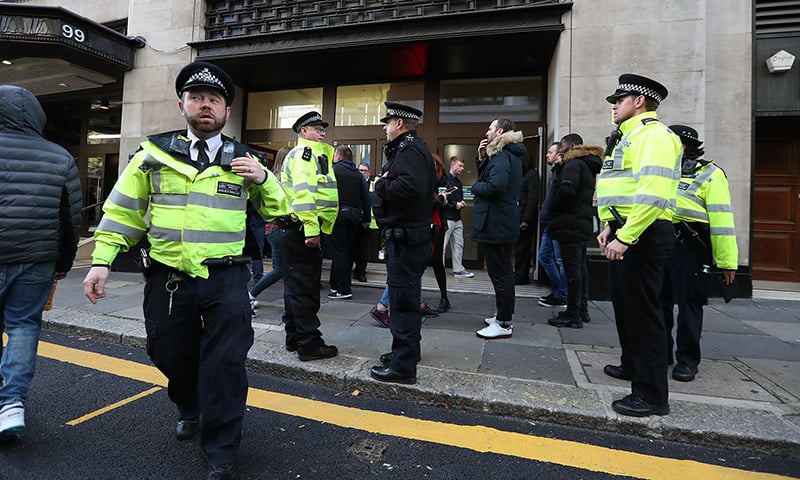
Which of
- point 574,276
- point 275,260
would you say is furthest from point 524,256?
point 275,260

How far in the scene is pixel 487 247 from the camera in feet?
13.0

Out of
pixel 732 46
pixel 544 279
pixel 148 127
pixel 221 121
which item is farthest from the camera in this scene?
pixel 148 127

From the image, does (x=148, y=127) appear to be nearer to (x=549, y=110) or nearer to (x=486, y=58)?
(x=486, y=58)

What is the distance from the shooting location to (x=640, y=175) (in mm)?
2398

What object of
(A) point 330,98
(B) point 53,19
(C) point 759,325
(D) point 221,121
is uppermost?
(B) point 53,19

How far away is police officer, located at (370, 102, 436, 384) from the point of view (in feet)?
9.44

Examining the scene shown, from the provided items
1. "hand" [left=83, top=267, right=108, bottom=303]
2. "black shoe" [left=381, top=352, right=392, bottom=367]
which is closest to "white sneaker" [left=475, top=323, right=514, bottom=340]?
"black shoe" [left=381, top=352, right=392, bottom=367]

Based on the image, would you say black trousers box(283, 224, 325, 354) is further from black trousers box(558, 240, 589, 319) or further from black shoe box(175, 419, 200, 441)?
black trousers box(558, 240, 589, 319)

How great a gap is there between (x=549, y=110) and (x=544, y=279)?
9.69 feet

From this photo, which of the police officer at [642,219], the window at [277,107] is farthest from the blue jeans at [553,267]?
the window at [277,107]

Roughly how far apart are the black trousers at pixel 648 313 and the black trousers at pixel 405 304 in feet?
4.53

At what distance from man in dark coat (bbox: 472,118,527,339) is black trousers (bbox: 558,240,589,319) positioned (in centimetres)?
90

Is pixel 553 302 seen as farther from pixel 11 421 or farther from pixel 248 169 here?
pixel 11 421

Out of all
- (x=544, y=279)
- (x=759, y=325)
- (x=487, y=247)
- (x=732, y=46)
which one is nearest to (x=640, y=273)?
(x=487, y=247)
